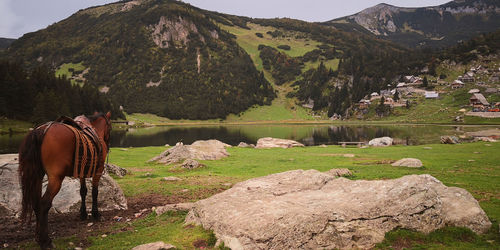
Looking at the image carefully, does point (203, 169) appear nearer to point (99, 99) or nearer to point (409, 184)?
point (409, 184)

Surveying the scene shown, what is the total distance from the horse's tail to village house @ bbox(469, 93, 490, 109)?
150 m

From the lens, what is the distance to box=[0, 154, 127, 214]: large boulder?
10359mm

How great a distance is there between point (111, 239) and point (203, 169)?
661 inches

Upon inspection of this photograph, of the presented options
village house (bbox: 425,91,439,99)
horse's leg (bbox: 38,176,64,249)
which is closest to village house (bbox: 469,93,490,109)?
village house (bbox: 425,91,439,99)

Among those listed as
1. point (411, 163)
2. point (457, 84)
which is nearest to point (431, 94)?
point (457, 84)

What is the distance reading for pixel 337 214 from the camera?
24.5 feet

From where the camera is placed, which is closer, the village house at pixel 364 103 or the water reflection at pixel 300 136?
the water reflection at pixel 300 136

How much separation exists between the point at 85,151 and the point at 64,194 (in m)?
3.93

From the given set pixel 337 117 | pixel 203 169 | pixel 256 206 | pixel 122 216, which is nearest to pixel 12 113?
pixel 203 169

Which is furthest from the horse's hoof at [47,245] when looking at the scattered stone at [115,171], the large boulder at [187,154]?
the large boulder at [187,154]

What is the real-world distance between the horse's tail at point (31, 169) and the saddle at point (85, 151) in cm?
A: 92

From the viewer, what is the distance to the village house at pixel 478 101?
4503 inches

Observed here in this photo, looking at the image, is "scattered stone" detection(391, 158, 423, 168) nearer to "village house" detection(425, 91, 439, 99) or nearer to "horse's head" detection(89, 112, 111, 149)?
"horse's head" detection(89, 112, 111, 149)

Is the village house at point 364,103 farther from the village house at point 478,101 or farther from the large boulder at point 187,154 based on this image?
the large boulder at point 187,154
